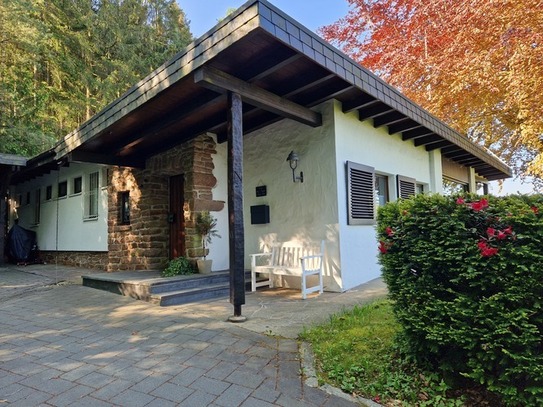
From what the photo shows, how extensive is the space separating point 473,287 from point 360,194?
150 inches

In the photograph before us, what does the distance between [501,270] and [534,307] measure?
0.25 meters

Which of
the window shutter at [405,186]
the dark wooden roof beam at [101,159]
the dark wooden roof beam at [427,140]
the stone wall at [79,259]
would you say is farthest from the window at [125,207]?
the dark wooden roof beam at [427,140]

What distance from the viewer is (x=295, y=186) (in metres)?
5.88

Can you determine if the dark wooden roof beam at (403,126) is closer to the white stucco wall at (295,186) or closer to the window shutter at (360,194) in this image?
the window shutter at (360,194)

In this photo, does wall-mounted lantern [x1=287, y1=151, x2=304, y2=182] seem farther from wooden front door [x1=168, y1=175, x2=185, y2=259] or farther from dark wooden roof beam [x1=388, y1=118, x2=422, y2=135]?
wooden front door [x1=168, y1=175, x2=185, y2=259]

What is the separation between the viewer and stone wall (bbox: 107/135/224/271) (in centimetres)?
622

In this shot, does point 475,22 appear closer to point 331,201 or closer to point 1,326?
point 331,201

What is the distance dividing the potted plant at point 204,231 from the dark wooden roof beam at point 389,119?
3.55 m

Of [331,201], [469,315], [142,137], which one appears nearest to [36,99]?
[142,137]

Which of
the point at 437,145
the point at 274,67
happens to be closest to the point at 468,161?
the point at 437,145

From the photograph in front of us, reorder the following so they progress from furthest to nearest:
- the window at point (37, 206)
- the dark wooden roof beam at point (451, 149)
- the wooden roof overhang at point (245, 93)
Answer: the window at point (37, 206) < the dark wooden roof beam at point (451, 149) < the wooden roof overhang at point (245, 93)

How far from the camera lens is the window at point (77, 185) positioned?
940 cm

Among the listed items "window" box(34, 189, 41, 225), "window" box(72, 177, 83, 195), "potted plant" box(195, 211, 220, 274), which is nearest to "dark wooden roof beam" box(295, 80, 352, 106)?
"potted plant" box(195, 211, 220, 274)

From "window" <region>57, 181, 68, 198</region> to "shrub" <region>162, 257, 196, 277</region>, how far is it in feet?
19.7
